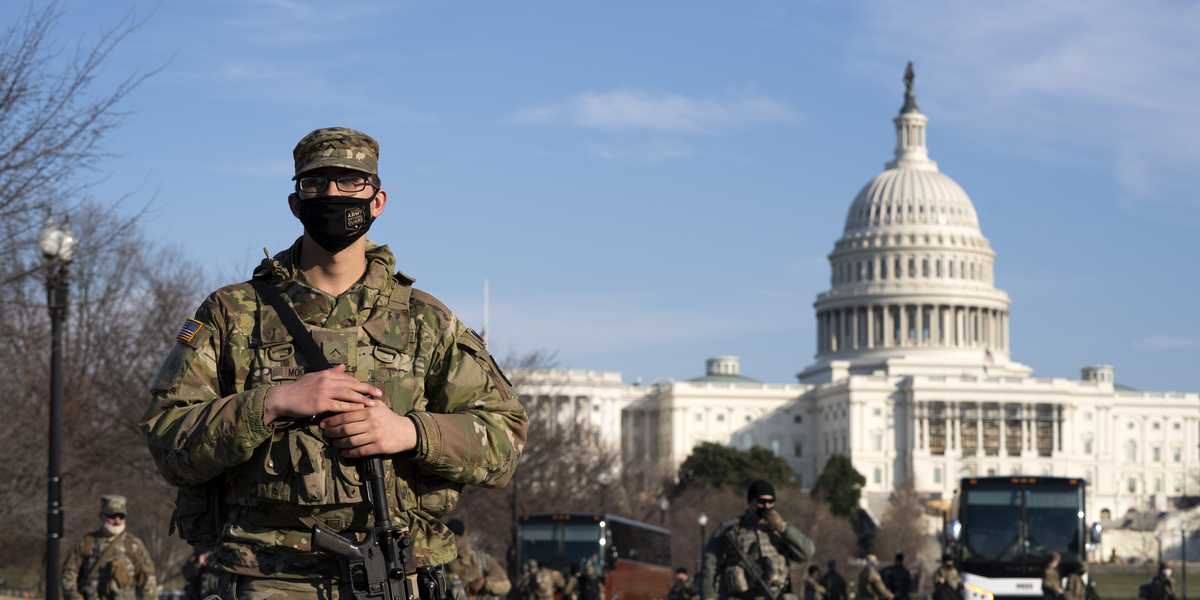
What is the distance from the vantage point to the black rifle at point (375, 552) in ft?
19.5

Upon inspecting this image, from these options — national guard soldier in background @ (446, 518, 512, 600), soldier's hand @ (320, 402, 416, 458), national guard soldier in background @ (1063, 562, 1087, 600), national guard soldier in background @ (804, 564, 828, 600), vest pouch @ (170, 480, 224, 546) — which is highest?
soldier's hand @ (320, 402, 416, 458)

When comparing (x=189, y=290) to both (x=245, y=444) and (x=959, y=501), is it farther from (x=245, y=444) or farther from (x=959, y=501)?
(x=245, y=444)

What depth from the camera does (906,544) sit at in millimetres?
125375

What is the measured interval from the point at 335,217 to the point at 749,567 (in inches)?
341

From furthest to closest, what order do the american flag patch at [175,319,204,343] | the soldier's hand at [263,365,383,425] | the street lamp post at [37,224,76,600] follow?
1. the street lamp post at [37,224,76,600]
2. the american flag patch at [175,319,204,343]
3. the soldier's hand at [263,365,383,425]

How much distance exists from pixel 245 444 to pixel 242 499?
30 cm

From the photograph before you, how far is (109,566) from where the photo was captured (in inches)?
663

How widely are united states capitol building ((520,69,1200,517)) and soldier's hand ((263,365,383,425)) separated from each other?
6687 inches

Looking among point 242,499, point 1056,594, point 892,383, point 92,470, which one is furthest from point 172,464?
point 892,383

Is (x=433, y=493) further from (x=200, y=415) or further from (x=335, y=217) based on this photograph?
(x=335, y=217)

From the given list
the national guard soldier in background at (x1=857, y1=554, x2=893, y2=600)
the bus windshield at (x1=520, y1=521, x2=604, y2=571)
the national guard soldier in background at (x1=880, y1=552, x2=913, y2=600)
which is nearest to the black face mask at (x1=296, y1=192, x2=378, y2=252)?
the national guard soldier in background at (x1=857, y1=554, x2=893, y2=600)

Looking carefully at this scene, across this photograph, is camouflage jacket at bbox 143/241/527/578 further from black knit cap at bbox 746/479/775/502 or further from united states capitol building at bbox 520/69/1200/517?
united states capitol building at bbox 520/69/1200/517

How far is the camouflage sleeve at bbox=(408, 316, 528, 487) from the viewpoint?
6195mm

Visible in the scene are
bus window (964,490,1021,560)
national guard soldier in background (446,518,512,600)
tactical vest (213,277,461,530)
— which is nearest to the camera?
tactical vest (213,277,461,530)
